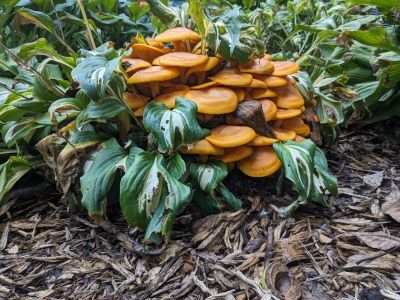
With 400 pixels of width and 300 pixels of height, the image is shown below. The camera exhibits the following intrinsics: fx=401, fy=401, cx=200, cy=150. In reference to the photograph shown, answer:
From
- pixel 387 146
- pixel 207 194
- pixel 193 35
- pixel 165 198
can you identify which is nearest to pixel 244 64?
pixel 193 35

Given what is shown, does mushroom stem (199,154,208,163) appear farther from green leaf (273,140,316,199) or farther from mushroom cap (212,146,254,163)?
green leaf (273,140,316,199)

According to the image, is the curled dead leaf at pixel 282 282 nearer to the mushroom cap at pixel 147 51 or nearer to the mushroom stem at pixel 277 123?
the mushroom stem at pixel 277 123

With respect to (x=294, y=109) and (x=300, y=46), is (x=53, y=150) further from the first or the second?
(x=300, y=46)

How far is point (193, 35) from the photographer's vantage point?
209 centimetres

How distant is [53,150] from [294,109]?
1.31 m

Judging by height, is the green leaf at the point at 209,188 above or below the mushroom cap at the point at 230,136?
below

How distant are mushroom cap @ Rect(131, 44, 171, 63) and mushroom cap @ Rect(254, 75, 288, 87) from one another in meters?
0.54

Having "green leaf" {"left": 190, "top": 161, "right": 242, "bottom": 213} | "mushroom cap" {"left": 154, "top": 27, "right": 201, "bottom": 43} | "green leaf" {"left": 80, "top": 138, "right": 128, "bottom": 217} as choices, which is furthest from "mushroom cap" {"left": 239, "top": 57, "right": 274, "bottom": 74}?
"green leaf" {"left": 80, "top": 138, "right": 128, "bottom": 217}

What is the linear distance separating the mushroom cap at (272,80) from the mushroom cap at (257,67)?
4 cm

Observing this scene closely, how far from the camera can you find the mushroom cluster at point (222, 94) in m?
1.96

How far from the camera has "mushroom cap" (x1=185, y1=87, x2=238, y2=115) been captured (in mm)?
1938

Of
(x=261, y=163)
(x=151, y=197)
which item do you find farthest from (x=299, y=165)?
(x=151, y=197)

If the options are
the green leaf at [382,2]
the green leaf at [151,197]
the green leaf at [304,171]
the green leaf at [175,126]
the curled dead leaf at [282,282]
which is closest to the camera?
the curled dead leaf at [282,282]

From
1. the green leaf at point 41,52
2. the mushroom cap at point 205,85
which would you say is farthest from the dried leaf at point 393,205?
the green leaf at point 41,52
